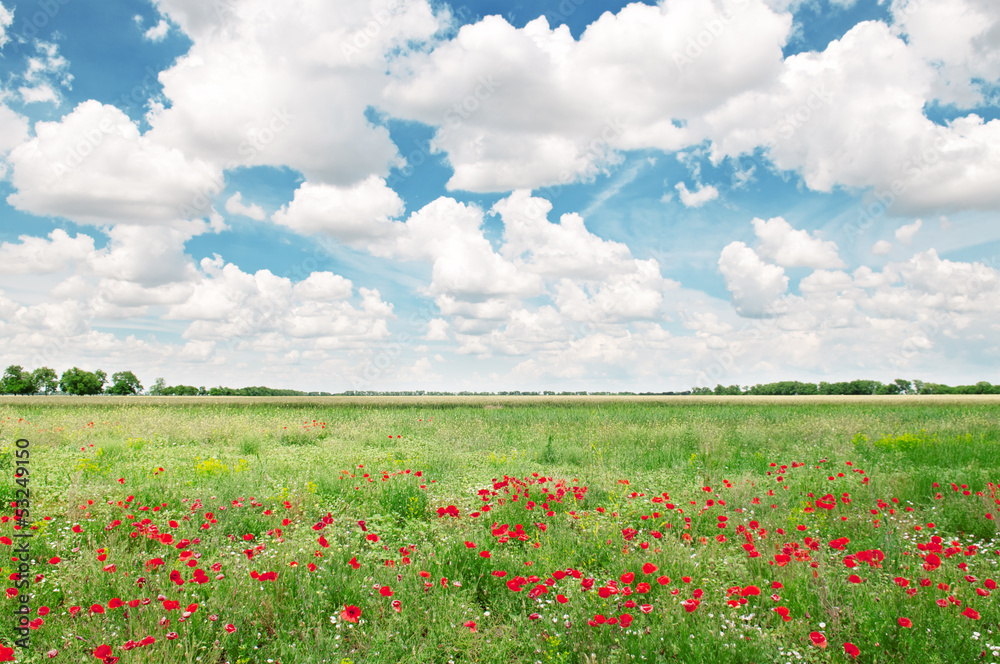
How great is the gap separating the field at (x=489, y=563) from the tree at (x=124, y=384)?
4458 inches

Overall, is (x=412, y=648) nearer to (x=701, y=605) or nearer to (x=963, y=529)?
(x=701, y=605)

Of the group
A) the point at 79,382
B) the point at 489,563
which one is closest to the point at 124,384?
the point at 79,382

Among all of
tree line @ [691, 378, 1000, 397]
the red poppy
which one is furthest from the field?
tree line @ [691, 378, 1000, 397]

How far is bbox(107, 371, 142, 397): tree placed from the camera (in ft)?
336

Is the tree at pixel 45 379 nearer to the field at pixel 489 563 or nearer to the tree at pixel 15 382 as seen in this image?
the tree at pixel 15 382

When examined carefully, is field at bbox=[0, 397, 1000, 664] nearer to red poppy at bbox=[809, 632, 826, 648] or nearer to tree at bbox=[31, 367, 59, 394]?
red poppy at bbox=[809, 632, 826, 648]

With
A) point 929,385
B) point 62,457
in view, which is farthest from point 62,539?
point 929,385

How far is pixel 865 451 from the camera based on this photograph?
12305 mm

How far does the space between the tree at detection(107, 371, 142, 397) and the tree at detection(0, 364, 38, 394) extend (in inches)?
478

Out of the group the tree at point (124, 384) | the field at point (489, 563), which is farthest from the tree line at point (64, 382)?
the field at point (489, 563)

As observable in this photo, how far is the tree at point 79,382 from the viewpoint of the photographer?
9819 cm

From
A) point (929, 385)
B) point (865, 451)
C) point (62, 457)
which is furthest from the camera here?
point (929, 385)

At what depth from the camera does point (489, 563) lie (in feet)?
16.6

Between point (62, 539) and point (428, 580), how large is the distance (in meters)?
4.26
